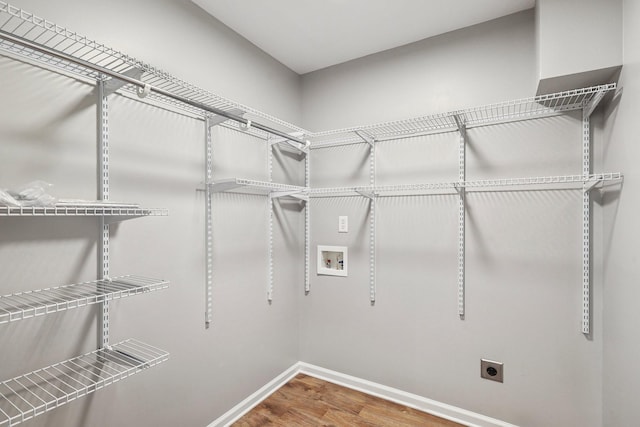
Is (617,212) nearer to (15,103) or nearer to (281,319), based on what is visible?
(281,319)

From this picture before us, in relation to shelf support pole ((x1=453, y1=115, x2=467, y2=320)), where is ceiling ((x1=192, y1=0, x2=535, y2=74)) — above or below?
above

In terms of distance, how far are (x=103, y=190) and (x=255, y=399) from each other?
5.38ft

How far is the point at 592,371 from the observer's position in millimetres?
1673

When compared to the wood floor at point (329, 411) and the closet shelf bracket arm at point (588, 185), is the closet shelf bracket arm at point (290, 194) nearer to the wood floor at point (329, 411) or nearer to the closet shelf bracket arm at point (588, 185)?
the wood floor at point (329, 411)

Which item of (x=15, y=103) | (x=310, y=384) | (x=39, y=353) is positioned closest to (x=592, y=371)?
(x=310, y=384)

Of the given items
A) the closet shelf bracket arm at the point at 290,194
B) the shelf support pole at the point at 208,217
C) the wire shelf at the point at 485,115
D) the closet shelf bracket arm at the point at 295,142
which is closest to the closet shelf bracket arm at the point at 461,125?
the wire shelf at the point at 485,115

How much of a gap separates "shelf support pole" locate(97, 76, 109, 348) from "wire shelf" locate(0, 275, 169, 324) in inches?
3.4

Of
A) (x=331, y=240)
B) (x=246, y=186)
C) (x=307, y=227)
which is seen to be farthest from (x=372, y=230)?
(x=246, y=186)

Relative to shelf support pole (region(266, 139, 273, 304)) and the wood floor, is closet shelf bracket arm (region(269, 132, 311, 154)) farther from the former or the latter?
the wood floor

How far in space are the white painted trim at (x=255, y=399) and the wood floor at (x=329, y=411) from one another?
0.10ft

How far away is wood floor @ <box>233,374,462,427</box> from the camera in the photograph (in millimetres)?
1948

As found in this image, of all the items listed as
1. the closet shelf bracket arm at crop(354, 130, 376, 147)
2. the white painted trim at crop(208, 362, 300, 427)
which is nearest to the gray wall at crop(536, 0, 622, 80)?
the closet shelf bracket arm at crop(354, 130, 376, 147)

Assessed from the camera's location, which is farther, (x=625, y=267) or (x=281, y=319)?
(x=281, y=319)

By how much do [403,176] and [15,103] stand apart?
1965 millimetres
